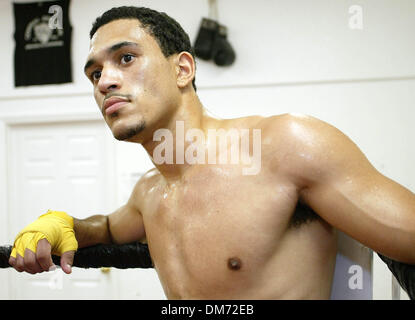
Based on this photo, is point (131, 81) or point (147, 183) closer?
point (131, 81)

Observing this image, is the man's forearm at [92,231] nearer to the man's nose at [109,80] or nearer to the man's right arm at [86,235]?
the man's right arm at [86,235]

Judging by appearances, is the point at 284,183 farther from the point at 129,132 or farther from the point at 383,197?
the point at 129,132

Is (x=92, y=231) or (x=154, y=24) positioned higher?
(x=154, y=24)

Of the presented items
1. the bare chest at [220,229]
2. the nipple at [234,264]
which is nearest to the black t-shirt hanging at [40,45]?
the bare chest at [220,229]

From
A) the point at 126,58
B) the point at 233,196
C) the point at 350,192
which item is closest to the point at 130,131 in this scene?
the point at 126,58

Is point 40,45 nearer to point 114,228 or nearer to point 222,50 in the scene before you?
point 222,50

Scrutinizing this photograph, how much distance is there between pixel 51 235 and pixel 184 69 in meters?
0.57

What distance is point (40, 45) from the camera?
2.59 meters

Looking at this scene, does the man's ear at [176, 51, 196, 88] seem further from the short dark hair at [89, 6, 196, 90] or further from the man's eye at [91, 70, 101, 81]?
the man's eye at [91, 70, 101, 81]

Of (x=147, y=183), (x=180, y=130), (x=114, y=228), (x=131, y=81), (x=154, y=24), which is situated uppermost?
(x=154, y=24)

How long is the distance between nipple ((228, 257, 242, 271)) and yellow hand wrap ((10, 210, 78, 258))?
44cm

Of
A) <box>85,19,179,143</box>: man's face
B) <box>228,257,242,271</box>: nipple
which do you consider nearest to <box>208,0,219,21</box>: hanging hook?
<box>85,19,179,143</box>: man's face

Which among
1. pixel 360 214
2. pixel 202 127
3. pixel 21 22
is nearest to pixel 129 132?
pixel 202 127

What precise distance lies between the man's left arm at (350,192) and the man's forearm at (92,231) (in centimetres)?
66
